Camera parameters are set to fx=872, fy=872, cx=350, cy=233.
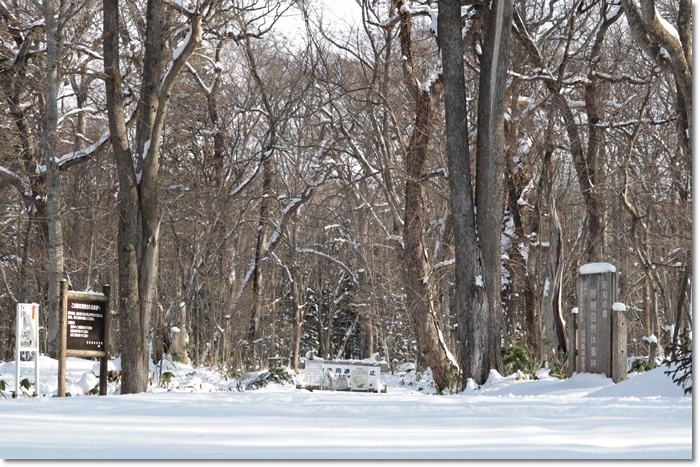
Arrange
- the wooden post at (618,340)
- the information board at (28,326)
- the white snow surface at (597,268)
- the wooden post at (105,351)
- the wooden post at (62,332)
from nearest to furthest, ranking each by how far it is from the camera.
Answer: the wooden post at (618,340) < the white snow surface at (597,268) < the information board at (28,326) < the wooden post at (62,332) < the wooden post at (105,351)

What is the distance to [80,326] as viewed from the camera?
10188 millimetres

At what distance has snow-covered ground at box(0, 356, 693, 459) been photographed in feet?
15.3

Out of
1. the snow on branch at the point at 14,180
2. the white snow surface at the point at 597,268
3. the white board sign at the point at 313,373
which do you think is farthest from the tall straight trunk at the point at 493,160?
the snow on branch at the point at 14,180

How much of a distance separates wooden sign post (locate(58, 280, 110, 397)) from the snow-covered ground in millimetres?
2470

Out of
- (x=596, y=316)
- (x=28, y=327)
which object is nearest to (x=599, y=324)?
(x=596, y=316)

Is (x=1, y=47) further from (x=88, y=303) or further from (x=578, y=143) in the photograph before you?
(x=578, y=143)

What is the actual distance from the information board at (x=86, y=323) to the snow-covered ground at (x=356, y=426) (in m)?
2.53

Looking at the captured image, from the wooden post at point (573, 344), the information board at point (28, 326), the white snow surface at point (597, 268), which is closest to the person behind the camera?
the white snow surface at point (597, 268)

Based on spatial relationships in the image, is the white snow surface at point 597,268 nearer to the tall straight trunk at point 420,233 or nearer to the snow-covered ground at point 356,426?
the snow-covered ground at point 356,426

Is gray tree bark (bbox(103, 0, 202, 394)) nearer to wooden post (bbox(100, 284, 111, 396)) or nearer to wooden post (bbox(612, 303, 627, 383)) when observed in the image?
wooden post (bbox(100, 284, 111, 396))

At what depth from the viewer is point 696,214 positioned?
21.4 ft

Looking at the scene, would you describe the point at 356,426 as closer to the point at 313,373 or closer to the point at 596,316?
the point at 596,316

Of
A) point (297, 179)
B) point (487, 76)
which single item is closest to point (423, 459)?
point (487, 76)

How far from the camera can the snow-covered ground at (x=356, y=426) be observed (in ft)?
15.3
